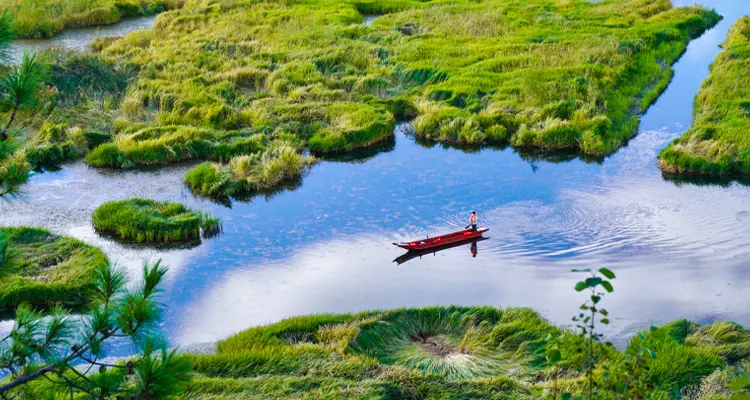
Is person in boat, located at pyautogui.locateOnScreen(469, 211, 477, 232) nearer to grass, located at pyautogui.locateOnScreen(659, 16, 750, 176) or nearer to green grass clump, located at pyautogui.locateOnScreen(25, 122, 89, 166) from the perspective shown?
grass, located at pyautogui.locateOnScreen(659, 16, 750, 176)

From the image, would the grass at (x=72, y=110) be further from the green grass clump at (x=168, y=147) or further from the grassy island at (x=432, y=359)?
the grassy island at (x=432, y=359)

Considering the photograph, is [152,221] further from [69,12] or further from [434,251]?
[69,12]

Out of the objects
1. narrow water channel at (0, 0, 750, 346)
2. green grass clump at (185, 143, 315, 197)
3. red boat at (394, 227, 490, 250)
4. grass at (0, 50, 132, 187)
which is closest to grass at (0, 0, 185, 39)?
grass at (0, 50, 132, 187)

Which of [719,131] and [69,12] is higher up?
[69,12]

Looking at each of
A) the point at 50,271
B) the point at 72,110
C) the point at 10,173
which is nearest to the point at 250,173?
the point at 50,271

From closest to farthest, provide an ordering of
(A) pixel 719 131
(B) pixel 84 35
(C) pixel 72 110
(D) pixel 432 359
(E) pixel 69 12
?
(D) pixel 432 359
(A) pixel 719 131
(C) pixel 72 110
(B) pixel 84 35
(E) pixel 69 12

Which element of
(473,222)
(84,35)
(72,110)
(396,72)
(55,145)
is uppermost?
(84,35)

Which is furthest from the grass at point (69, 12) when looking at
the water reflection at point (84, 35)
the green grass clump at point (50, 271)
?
the green grass clump at point (50, 271)
